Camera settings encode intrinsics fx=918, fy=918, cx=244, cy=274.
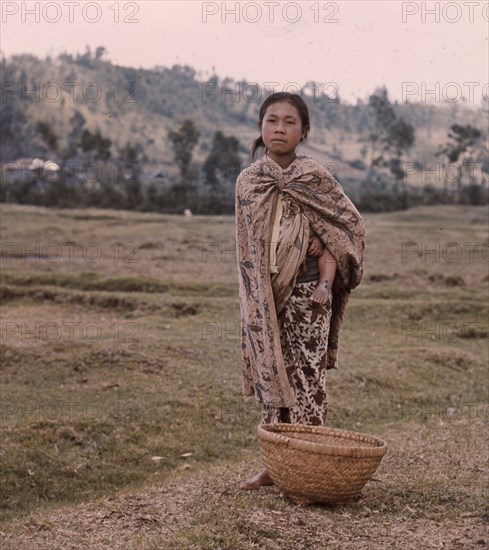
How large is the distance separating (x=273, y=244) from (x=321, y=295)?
0.46 metres

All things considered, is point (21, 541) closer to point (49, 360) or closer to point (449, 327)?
point (49, 360)

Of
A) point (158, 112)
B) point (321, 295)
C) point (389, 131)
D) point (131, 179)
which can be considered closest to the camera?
point (321, 295)

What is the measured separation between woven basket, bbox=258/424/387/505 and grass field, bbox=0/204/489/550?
119 mm

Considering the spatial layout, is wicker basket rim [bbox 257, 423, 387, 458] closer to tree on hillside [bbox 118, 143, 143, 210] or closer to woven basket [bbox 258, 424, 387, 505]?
woven basket [bbox 258, 424, 387, 505]

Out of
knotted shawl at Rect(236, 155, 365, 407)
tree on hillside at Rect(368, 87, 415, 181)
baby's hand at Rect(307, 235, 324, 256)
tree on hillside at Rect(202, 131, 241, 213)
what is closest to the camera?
knotted shawl at Rect(236, 155, 365, 407)

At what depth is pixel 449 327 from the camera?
16125 millimetres

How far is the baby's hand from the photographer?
20.1ft

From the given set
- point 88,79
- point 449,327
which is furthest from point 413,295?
point 88,79

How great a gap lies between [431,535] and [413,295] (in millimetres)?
13825

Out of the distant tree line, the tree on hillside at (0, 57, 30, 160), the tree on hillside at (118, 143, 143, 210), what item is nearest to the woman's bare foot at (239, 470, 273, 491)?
the distant tree line

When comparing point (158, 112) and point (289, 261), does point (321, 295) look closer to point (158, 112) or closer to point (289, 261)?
point (289, 261)

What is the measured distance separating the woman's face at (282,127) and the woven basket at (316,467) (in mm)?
1879

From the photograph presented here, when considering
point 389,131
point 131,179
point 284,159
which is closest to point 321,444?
point 284,159

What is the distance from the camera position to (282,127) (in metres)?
6.10
